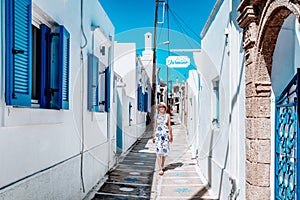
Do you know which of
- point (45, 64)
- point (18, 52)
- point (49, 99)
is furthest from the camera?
point (49, 99)

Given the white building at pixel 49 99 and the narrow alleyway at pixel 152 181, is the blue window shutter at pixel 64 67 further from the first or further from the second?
the narrow alleyway at pixel 152 181

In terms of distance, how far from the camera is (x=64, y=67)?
4.60 metres

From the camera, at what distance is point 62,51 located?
4406mm

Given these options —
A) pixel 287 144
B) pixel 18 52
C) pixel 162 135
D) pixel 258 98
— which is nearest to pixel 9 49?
pixel 18 52

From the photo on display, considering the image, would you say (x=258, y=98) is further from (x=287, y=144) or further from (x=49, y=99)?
(x=49, y=99)

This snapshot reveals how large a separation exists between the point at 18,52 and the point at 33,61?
94 centimetres

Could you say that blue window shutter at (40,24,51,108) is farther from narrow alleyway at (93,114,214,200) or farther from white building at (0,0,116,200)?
narrow alleyway at (93,114,214,200)

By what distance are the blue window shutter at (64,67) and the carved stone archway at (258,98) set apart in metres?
2.32

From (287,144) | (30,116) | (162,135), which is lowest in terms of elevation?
(162,135)

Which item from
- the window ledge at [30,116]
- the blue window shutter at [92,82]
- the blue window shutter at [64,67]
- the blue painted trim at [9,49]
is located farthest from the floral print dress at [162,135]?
the blue painted trim at [9,49]

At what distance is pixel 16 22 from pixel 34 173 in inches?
64.4

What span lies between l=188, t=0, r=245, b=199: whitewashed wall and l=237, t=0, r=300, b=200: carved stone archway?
509 mm

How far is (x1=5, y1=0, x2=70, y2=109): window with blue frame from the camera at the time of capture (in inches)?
116

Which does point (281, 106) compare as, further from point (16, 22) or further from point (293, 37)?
point (16, 22)
